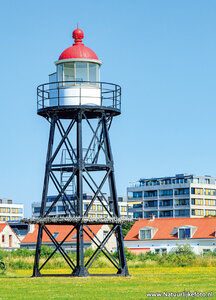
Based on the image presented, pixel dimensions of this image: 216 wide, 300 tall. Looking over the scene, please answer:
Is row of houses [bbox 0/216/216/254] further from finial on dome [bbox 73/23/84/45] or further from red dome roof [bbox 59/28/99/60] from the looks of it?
red dome roof [bbox 59/28/99/60]

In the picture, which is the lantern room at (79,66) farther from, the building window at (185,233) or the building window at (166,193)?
the building window at (166,193)

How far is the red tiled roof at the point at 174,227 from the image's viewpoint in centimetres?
10125

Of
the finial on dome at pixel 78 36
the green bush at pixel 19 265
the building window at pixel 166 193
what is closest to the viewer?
the finial on dome at pixel 78 36

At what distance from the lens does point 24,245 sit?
120 m

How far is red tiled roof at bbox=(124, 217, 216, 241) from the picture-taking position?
10125 centimetres

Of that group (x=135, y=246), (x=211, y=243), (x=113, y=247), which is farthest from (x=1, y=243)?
(x=211, y=243)

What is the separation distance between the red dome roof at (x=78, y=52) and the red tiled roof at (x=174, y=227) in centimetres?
5438

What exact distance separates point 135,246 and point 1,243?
93.8 ft

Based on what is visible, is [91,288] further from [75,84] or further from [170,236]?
[170,236]

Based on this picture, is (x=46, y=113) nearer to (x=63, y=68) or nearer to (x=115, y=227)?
(x=63, y=68)

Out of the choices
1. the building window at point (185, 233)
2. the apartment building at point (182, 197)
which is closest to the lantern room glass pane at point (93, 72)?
the building window at point (185, 233)

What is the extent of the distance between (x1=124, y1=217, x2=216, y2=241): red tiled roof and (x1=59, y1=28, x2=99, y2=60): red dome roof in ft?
178

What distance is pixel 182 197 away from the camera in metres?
191

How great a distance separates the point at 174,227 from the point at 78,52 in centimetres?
6015
